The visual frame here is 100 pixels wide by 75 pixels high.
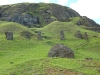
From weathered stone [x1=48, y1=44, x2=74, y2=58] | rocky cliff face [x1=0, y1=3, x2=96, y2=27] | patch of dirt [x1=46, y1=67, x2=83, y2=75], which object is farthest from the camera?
rocky cliff face [x1=0, y1=3, x2=96, y2=27]

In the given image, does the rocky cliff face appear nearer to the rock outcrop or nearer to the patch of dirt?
the rock outcrop

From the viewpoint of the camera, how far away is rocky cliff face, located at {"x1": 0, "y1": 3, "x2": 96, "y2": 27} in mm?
136750

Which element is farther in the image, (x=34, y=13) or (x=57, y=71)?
(x=34, y=13)

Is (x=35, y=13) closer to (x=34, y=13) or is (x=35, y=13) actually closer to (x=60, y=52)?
(x=34, y=13)

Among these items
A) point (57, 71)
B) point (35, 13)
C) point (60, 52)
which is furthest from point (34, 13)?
point (57, 71)

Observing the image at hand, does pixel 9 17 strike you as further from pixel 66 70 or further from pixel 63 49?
pixel 66 70

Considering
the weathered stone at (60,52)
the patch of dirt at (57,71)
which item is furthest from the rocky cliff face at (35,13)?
the patch of dirt at (57,71)

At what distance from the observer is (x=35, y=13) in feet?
491

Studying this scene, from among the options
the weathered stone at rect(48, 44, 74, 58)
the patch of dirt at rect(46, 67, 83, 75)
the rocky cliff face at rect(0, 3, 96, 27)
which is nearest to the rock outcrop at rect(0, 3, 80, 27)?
the rocky cliff face at rect(0, 3, 96, 27)

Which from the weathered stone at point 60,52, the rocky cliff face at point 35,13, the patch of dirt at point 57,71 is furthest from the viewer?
the rocky cliff face at point 35,13

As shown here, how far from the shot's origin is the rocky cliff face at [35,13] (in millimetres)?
136750

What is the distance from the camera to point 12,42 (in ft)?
186

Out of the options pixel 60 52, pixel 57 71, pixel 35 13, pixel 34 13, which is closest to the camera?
pixel 57 71

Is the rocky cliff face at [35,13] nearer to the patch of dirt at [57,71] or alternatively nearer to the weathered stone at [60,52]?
the weathered stone at [60,52]
